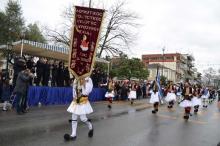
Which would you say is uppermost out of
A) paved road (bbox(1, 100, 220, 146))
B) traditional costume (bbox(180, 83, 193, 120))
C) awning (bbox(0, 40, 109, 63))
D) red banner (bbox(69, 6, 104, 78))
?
awning (bbox(0, 40, 109, 63))

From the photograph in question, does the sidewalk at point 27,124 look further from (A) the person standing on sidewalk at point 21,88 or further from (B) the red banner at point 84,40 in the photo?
(B) the red banner at point 84,40

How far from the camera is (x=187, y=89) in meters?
20.3

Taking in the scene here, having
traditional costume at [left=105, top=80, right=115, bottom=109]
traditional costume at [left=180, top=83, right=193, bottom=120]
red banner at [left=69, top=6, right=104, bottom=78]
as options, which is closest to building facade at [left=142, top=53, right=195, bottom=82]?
traditional costume at [left=105, top=80, right=115, bottom=109]

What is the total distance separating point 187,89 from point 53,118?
8.34 metres

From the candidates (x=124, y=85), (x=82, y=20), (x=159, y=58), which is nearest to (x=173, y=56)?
(x=159, y=58)

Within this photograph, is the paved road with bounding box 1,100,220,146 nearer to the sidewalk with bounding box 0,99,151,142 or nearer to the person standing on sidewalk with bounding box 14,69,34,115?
the sidewalk with bounding box 0,99,151,142

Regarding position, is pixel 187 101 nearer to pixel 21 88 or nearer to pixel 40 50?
pixel 21 88

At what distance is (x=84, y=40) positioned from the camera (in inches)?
424

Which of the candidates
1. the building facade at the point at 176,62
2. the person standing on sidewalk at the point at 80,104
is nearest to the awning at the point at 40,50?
the person standing on sidewalk at the point at 80,104

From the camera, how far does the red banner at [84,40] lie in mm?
10641

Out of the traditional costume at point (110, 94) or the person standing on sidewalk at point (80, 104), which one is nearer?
the person standing on sidewalk at point (80, 104)

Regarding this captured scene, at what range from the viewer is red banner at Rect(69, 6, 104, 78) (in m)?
10.6

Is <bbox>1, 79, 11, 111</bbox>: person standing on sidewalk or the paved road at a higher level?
<bbox>1, 79, 11, 111</bbox>: person standing on sidewalk

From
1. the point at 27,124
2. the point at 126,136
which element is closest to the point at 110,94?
the point at 27,124
